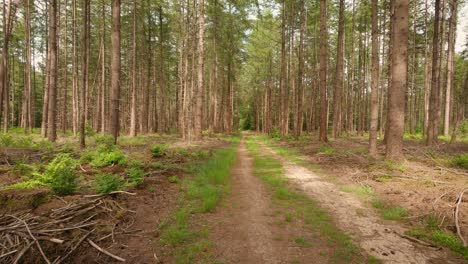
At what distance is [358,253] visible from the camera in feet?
12.1

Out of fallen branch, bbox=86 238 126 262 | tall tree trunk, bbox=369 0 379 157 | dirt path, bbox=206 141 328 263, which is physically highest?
tall tree trunk, bbox=369 0 379 157

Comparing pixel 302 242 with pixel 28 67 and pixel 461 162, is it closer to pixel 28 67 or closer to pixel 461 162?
pixel 461 162

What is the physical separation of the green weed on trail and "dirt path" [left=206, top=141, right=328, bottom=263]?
0.25 metres

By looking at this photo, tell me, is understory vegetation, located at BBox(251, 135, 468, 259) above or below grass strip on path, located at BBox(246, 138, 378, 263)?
above

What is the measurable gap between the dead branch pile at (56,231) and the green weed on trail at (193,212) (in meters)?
0.85

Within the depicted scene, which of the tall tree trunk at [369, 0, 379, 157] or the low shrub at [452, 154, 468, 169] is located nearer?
the low shrub at [452, 154, 468, 169]

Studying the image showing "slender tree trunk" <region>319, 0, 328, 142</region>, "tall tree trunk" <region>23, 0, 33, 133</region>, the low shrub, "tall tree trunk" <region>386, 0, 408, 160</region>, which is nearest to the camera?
"tall tree trunk" <region>386, 0, 408, 160</region>

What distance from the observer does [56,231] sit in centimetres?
365

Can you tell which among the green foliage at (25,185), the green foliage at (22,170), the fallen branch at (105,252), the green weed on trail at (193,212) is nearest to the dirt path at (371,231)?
the green weed on trail at (193,212)

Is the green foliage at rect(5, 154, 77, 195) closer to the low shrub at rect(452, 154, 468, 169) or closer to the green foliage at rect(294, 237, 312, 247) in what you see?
the green foliage at rect(294, 237, 312, 247)

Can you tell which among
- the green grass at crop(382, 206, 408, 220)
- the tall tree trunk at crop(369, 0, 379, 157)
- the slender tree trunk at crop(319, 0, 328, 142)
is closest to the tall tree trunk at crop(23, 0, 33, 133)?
the slender tree trunk at crop(319, 0, 328, 142)

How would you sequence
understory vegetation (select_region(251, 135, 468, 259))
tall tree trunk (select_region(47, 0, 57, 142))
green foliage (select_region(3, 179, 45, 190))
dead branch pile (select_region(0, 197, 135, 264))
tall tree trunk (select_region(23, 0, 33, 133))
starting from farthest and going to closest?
→ 1. tall tree trunk (select_region(23, 0, 33, 133))
2. tall tree trunk (select_region(47, 0, 57, 142))
3. green foliage (select_region(3, 179, 45, 190))
4. understory vegetation (select_region(251, 135, 468, 259))
5. dead branch pile (select_region(0, 197, 135, 264))

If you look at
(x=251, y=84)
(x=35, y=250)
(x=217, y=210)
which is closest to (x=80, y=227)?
(x=35, y=250)

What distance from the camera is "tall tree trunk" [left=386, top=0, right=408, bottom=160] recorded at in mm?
9070
